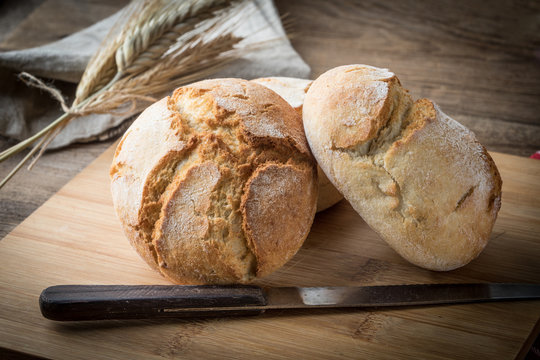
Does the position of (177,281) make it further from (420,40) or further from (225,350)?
(420,40)

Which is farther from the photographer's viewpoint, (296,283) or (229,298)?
(296,283)

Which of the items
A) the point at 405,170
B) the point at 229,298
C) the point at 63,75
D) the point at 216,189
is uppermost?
the point at 63,75

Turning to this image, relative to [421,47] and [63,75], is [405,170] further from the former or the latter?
[421,47]

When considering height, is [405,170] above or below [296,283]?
above

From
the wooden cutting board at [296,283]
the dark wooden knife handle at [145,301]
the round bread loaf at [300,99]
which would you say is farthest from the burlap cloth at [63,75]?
the dark wooden knife handle at [145,301]

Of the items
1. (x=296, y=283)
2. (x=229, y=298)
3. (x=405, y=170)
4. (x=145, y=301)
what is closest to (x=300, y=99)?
(x=405, y=170)

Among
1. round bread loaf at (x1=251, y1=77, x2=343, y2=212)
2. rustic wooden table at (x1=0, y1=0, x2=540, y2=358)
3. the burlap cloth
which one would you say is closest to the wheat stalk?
the burlap cloth
